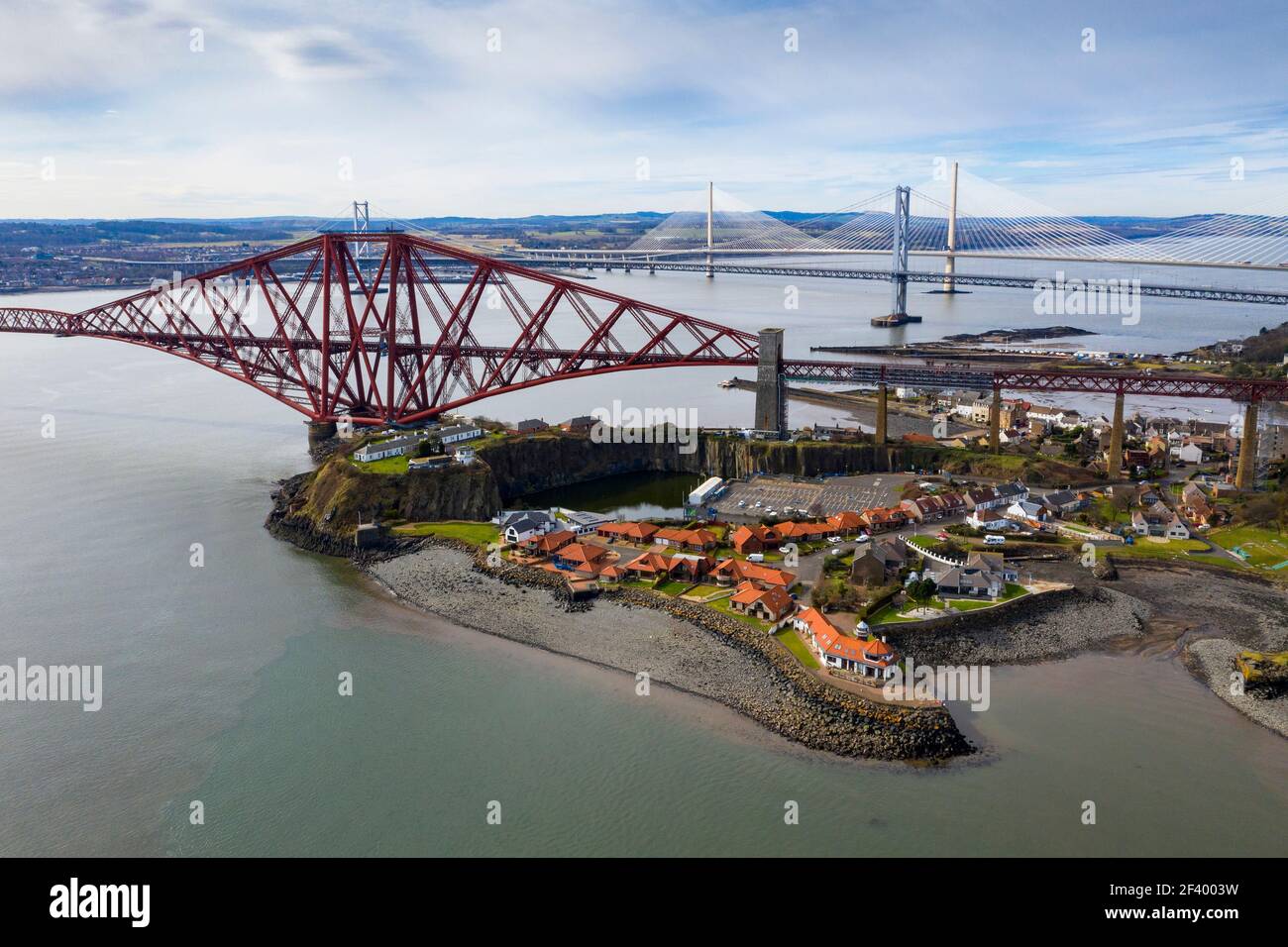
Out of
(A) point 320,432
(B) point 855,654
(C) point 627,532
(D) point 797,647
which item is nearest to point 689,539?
(C) point 627,532

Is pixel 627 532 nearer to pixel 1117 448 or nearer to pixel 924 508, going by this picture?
pixel 924 508

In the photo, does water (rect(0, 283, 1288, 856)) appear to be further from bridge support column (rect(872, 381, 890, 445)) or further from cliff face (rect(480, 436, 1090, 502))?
bridge support column (rect(872, 381, 890, 445))

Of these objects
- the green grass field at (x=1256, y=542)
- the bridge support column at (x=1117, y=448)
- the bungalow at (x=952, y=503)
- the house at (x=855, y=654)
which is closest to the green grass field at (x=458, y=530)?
the house at (x=855, y=654)

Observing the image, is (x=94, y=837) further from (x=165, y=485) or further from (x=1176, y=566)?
(x=1176, y=566)

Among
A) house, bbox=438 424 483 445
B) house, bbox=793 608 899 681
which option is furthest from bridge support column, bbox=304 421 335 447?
house, bbox=793 608 899 681
